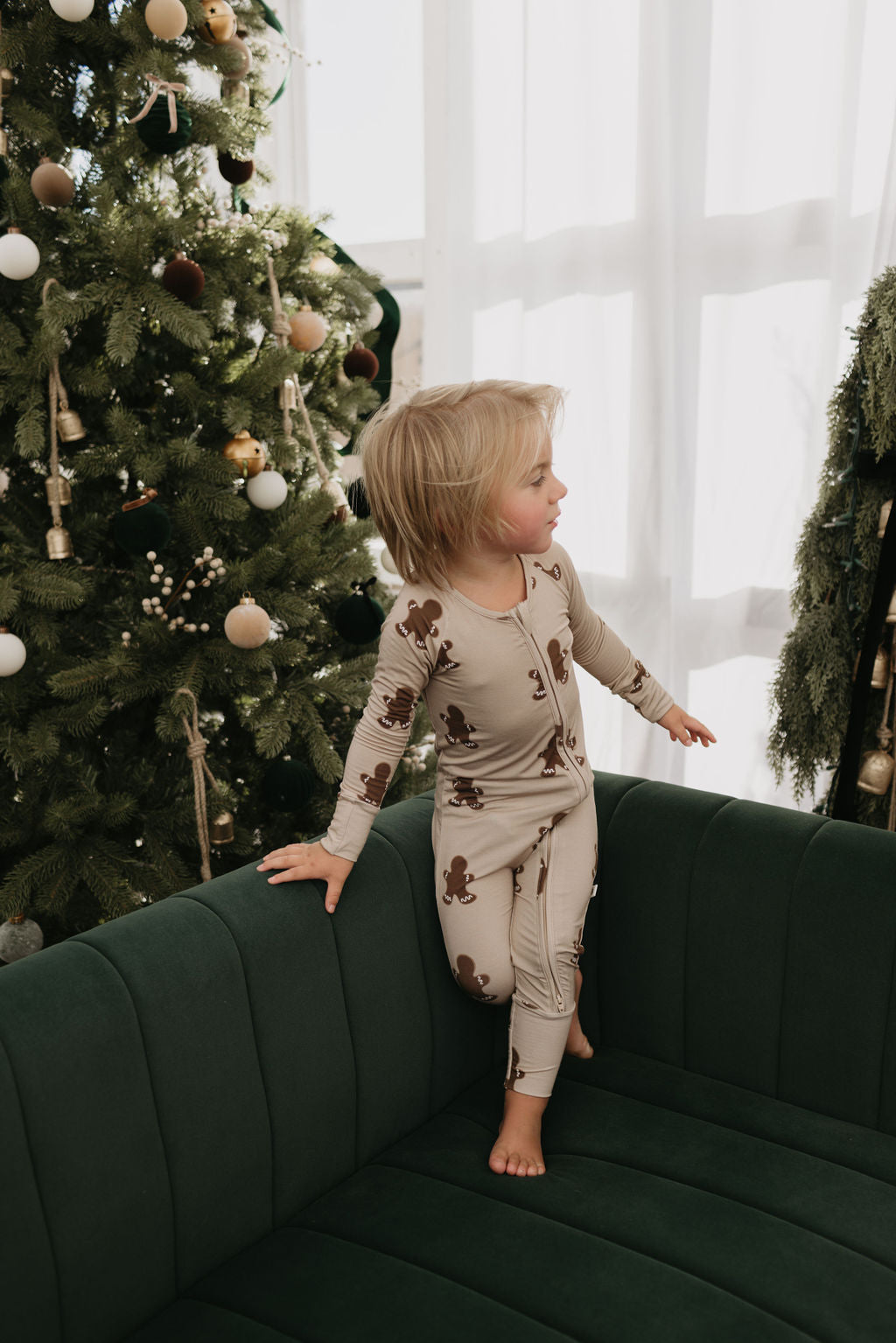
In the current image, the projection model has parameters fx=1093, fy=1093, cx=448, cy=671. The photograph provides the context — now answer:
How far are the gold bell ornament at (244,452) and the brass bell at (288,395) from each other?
0.31 feet

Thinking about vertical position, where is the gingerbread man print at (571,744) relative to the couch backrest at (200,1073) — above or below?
above

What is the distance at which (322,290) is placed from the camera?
6.48 feet

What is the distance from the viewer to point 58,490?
1713mm

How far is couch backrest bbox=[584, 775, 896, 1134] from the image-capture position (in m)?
1.37

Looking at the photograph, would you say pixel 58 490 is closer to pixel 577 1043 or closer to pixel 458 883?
pixel 458 883

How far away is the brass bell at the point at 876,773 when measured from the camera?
5.82ft

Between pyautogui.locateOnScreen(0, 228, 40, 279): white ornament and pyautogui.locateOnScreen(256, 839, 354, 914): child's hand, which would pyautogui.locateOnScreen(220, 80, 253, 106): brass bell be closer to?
pyautogui.locateOnScreen(0, 228, 40, 279): white ornament

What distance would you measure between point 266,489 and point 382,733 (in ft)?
1.96

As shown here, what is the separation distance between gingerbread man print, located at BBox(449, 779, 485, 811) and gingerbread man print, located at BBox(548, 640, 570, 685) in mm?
180

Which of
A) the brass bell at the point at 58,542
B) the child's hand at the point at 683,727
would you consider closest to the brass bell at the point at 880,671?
the child's hand at the point at 683,727

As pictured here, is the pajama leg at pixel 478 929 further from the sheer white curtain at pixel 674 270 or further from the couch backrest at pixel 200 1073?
the sheer white curtain at pixel 674 270

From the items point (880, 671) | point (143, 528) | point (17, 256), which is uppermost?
point (17, 256)

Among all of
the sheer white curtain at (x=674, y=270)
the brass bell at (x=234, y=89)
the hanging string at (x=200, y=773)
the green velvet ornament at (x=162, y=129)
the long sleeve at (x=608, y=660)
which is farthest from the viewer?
the sheer white curtain at (x=674, y=270)

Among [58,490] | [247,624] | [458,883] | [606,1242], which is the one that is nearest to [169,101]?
[58,490]
